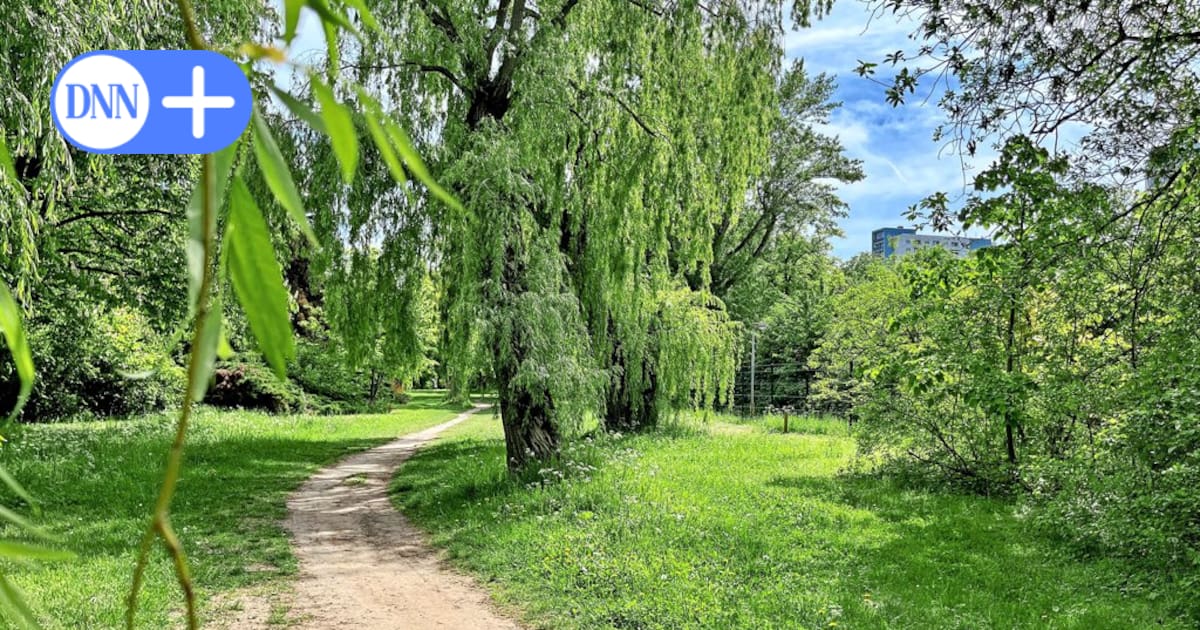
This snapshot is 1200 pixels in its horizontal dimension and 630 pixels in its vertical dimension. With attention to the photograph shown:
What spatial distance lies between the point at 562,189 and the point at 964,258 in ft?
14.2

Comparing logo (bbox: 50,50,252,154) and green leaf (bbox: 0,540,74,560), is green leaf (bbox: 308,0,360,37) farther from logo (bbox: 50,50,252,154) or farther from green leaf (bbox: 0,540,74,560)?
green leaf (bbox: 0,540,74,560)

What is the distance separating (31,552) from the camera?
36 cm

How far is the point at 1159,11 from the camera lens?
4.91 meters

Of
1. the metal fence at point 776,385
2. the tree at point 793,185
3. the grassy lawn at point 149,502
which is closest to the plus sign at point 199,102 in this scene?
the grassy lawn at point 149,502

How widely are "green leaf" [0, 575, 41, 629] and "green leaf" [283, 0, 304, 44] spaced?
30 centimetres

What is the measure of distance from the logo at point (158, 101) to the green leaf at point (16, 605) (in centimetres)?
24

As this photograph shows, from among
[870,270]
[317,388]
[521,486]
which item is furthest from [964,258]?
[317,388]

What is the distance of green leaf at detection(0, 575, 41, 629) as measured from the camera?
37 centimetres

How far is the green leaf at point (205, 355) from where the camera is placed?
0.30 meters

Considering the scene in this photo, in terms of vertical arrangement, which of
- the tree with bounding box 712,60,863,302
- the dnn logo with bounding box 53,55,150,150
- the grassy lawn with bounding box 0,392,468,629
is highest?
the tree with bounding box 712,60,863,302

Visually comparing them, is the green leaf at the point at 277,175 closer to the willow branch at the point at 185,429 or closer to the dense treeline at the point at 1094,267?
the willow branch at the point at 185,429

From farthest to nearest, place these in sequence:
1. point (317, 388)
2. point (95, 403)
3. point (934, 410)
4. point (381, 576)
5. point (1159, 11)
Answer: point (317, 388)
point (95, 403)
point (934, 410)
point (381, 576)
point (1159, 11)

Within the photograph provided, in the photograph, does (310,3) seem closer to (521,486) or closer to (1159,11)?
(1159,11)

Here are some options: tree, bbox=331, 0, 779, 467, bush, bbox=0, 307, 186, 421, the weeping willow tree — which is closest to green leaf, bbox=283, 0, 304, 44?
tree, bbox=331, 0, 779, 467
